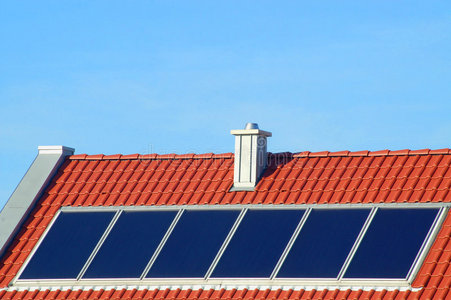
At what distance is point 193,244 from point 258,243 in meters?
1.64

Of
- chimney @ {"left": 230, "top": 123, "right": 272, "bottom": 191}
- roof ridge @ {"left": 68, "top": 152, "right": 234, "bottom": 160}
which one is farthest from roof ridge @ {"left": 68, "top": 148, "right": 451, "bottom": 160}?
chimney @ {"left": 230, "top": 123, "right": 272, "bottom": 191}

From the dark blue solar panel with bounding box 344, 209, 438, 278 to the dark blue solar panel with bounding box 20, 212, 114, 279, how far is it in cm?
682

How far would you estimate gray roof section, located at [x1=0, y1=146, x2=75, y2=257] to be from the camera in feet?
81.5

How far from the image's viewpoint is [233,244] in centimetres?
2234

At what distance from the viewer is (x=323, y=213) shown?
74.0ft

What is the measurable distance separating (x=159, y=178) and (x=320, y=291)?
6569 millimetres

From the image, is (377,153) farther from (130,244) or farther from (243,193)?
(130,244)

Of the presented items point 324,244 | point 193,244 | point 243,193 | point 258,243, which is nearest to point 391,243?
point 324,244

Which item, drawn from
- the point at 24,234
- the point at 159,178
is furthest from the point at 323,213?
the point at 24,234

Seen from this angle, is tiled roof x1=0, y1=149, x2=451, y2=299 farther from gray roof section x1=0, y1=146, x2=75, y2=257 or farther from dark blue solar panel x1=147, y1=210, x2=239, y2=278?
dark blue solar panel x1=147, y1=210, x2=239, y2=278

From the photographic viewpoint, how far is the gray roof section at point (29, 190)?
24.8 meters

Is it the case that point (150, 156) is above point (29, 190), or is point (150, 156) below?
above

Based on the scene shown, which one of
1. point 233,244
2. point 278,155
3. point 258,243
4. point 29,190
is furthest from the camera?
point 29,190

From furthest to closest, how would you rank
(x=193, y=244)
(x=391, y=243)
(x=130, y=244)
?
1. (x=130, y=244)
2. (x=193, y=244)
3. (x=391, y=243)
